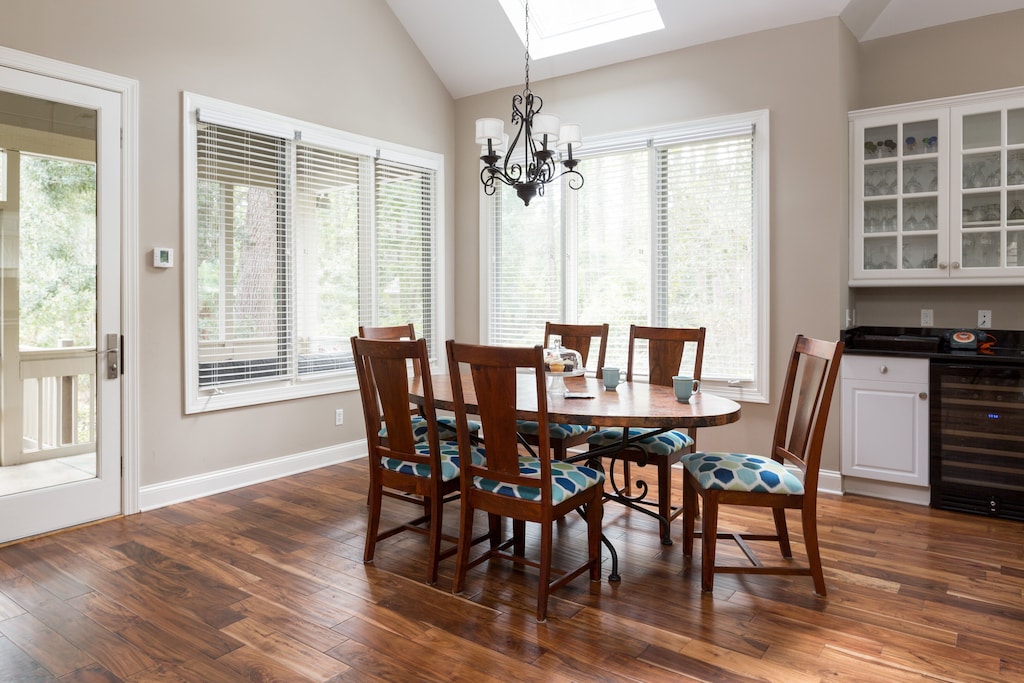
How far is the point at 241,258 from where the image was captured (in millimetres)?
4266

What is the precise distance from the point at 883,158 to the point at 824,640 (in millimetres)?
3129

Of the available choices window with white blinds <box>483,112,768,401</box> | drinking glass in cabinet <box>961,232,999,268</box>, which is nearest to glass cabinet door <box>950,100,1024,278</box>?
drinking glass in cabinet <box>961,232,999,268</box>

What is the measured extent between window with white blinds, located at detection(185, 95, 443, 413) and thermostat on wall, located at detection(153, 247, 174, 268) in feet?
0.38

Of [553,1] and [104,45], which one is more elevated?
[553,1]

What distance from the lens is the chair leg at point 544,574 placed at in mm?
2490

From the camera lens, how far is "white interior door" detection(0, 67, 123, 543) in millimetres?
3258

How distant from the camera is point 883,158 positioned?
4.20m

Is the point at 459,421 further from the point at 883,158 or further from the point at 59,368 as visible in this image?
the point at 883,158

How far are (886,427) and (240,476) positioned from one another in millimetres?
4012

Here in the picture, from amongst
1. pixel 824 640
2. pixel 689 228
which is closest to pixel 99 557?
pixel 824 640

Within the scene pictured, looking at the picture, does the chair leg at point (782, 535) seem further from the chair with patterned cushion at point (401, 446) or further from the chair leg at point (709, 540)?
the chair with patterned cushion at point (401, 446)

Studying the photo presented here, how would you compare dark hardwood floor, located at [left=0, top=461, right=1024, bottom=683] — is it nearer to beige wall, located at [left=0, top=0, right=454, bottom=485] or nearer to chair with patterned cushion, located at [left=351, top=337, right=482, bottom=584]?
chair with patterned cushion, located at [left=351, top=337, right=482, bottom=584]

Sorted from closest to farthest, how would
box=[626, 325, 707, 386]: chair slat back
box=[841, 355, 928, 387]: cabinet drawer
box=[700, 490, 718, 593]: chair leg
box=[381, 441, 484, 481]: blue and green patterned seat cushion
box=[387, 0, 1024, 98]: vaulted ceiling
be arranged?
box=[700, 490, 718, 593]: chair leg
box=[381, 441, 484, 481]: blue and green patterned seat cushion
box=[626, 325, 707, 386]: chair slat back
box=[841, 355, 928, 387]: cabinet drawer
box=[387, 0, 1024, 98]: vaulted ceiling

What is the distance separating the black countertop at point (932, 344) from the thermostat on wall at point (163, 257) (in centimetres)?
407
